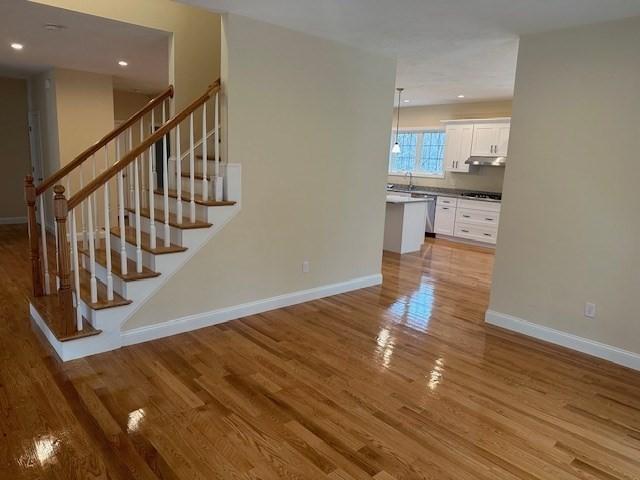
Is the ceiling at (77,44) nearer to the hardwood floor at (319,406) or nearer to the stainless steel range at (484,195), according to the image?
the hardwood floor at (319,406)

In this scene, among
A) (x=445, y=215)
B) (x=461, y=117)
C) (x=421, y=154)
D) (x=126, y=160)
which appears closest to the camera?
(x=126, y=160)

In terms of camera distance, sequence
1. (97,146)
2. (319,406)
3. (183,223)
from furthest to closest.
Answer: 1. (97,146)
2. (183,223)
3. (319,406)

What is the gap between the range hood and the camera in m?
7.45

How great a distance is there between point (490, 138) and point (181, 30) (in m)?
5.63

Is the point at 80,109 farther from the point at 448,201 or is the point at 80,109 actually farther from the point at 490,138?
the point at 490,138

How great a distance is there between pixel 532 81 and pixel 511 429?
273cm

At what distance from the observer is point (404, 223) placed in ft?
21.6

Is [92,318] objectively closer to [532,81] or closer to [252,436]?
[252,436]

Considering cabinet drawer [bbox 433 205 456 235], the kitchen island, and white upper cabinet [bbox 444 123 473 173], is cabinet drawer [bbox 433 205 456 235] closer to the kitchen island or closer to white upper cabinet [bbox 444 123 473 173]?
white upper cabinet [bbox 444 123 473 173]

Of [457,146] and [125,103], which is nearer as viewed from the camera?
[457,146]

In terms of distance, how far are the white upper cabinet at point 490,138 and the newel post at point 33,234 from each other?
6859 mm

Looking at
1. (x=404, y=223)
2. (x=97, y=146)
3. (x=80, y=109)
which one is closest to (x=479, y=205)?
(x=404, y=223)

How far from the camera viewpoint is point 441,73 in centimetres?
532

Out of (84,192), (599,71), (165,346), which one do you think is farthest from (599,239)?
(84,192)
